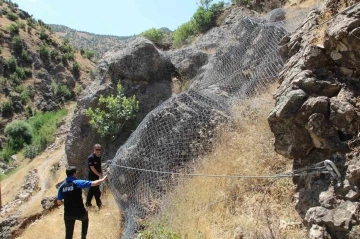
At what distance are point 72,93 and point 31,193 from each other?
31.1 m

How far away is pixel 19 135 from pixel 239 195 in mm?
26994

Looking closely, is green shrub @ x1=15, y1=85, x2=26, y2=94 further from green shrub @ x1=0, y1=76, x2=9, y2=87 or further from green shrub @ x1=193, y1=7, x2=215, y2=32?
green shrub @ x1=193, y1=7, x2=215, y2=32

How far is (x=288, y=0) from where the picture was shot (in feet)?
56.1

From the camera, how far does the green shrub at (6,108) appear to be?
120 ft

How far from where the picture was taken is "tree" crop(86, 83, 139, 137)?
1022 centimetres

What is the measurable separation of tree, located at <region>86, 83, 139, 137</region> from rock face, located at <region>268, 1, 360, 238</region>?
238 inches

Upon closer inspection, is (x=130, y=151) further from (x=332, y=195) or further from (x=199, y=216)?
(x=332, y=195)

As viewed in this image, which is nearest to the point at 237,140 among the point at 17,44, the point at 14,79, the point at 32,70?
the point at 14,79

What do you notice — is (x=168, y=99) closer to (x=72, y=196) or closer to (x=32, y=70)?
(x=72, y=196)

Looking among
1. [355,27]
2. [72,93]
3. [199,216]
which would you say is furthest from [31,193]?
[72,93]

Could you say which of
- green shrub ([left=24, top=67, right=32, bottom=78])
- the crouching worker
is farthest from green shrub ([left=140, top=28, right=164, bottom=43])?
green shrub ([left=24, top=67, right=32, bottom=78])

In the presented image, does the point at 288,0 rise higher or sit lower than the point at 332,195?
higher

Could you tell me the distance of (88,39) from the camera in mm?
86062

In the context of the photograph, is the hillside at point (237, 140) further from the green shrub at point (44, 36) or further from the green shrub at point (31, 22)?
the green shrub at point (31, 22)
